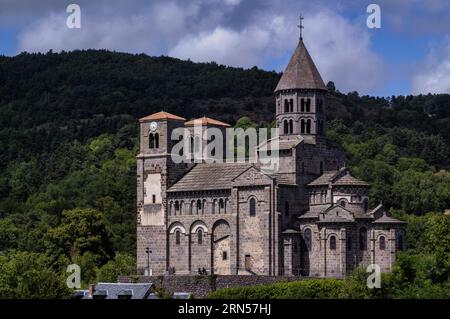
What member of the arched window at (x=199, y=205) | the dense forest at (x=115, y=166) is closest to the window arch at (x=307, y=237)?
the dense forest at (x=115, y=166)

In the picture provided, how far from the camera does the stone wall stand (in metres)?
89.5

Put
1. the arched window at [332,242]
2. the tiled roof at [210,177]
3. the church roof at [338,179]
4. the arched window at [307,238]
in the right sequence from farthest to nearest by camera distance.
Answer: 1. the tiled roof at [210,177]
2. the arched window at [307,238]
3. the church roof at [338,179]
4. the arched window at [332,242]

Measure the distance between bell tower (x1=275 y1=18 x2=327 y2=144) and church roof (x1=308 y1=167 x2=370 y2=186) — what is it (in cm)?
407

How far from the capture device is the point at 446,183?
145 metres

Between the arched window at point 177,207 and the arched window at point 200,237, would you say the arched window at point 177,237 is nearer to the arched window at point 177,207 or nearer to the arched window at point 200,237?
the arched window at point 177,207

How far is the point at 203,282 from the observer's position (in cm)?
9119

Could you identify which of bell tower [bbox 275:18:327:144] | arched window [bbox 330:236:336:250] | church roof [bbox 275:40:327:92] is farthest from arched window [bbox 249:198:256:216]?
church roof [bbox 275:40:327:92]

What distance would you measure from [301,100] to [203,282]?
15995 millimetres

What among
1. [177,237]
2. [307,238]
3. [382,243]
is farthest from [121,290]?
[382,243]

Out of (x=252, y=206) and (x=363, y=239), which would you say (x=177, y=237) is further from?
(x=363, y=239)

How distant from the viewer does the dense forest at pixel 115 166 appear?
99.4 metres

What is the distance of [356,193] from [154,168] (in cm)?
1562
